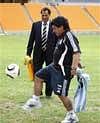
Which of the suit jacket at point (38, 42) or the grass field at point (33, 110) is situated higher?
the suit jacket at point (38, 42)

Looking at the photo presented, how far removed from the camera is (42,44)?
34.2ft

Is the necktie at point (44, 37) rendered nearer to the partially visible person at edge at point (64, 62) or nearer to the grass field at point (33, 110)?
the grass field at point (33, 110)

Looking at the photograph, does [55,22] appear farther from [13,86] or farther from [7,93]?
[13,86]

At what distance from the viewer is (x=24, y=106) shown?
9109 millimetres

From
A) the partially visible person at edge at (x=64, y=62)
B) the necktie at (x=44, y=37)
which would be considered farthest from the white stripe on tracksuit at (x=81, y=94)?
the necktie at (x=44, y=37)

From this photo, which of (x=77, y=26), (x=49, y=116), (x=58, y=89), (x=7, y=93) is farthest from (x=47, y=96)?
(x=77, y=26)

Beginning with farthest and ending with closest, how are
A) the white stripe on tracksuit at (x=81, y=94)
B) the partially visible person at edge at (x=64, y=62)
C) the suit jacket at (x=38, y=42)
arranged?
the suit jacket at (x=38, y=42)
the white stripe on tracksuit at (x=81, y=94)
the partially visible person at edge at (x=64, y=62)

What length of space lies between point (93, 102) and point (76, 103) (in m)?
1.80

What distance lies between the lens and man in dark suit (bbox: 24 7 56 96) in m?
10.3

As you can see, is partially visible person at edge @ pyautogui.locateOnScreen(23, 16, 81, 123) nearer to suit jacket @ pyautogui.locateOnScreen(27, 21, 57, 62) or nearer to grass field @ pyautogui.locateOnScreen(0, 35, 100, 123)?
grass field @ pyautogui.locateOnScreen(0, 35, 100, 123)

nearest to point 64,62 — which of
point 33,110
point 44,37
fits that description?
point 33,110

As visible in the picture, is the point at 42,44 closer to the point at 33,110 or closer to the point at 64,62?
the point at 33,110

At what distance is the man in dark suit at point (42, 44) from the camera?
10.3 meters

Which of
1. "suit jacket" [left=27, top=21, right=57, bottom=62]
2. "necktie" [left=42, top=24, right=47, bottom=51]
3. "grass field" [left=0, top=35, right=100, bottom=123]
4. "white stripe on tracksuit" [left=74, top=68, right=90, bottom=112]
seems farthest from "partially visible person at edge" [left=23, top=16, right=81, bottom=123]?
"necktie" [left=42, top=24, right=47, bottom=51]
